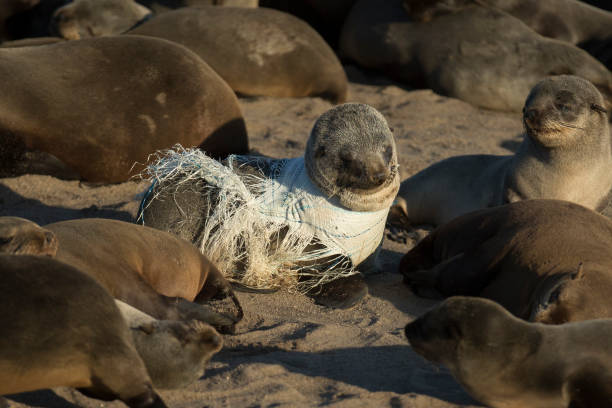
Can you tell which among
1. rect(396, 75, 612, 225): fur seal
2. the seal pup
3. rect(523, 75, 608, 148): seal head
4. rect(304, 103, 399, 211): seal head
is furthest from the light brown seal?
the seal pup

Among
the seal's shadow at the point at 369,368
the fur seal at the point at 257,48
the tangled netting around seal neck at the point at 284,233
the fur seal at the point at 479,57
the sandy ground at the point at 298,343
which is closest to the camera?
the sandy ground at the point at 298,343

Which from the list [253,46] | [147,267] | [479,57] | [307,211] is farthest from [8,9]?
[147,267]

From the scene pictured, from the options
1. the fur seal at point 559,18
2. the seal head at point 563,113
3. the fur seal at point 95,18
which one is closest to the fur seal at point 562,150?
the seal head at point 563,113

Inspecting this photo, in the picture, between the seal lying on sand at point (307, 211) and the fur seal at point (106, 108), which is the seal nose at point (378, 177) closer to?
the seal lying on sand at point (307, 211)

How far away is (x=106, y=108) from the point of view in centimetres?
550

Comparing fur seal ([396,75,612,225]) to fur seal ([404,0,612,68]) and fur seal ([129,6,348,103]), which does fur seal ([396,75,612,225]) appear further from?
fur seal ([404,0,612,68])

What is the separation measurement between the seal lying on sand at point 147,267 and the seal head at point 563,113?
7.07ft

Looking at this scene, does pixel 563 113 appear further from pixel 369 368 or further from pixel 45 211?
pixel 45 211

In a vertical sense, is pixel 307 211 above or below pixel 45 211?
above

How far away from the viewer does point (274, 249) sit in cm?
430

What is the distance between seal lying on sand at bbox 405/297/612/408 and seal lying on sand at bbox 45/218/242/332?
107 centimetres

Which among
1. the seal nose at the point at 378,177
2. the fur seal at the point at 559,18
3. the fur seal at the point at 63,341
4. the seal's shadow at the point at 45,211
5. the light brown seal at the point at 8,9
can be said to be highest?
the fur seal at the point at 63,341

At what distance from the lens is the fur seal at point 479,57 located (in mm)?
8023

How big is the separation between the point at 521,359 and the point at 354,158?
1.70m
